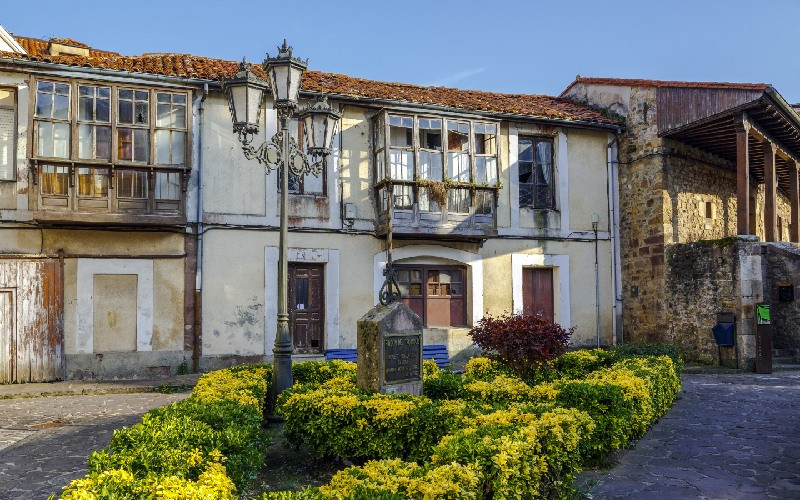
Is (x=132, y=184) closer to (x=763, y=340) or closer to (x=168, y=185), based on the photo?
(x=168, y=185)

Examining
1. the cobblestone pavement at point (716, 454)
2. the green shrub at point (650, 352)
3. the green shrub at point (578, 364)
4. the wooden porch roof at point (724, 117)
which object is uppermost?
the wooden porch roof at point (724, 117)

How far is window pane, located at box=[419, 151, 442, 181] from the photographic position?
14219 millimetres

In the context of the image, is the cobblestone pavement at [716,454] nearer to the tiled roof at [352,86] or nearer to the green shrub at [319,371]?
the green shrub at [319,371]

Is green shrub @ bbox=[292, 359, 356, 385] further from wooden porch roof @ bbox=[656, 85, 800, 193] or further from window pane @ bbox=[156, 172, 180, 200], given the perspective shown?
wooden porch roof @ bbox=[656, 85, 800, 193]

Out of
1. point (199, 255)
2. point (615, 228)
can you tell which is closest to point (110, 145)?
point (199, 255)

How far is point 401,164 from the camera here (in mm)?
14016

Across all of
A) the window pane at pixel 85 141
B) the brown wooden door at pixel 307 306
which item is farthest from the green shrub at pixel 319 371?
the window pane at pixel 85 141

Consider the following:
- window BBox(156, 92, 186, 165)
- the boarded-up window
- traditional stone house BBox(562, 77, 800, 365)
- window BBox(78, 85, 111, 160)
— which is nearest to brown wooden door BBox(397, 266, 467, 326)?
traditional stone house BBox(562, 77, 800, 365)

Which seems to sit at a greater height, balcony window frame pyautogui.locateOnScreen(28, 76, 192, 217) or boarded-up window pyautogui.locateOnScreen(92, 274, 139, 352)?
balcony window frame pyautogui.locateOnScreen(28, 76, 192, 217)

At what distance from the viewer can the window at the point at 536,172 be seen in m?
15.9

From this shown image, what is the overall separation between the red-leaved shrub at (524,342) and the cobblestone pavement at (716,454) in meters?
1.76

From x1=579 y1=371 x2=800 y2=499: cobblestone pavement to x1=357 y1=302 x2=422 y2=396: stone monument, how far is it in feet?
7.72

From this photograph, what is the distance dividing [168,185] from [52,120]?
231 cm

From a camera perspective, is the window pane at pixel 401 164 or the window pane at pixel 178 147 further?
the window pane at pixel 401 164
